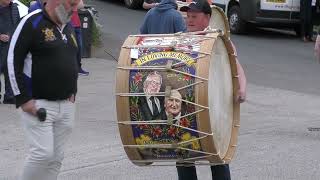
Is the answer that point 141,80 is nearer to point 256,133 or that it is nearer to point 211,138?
point 211,138

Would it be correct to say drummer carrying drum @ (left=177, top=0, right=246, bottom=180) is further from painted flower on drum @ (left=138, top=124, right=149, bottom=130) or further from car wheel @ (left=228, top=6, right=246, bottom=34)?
car wheel @ (left=228, top=6, right=246, bottom=34)

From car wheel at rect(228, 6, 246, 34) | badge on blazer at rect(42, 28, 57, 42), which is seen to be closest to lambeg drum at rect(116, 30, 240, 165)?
badge on blazer at rect(42, 28, 57, 42)

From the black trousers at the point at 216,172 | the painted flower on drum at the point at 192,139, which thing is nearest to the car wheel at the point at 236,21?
the black trousers at the point at 216,172

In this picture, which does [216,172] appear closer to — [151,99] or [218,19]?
[151,99]

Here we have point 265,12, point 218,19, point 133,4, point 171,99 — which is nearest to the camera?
point 171,99

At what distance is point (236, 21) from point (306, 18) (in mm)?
1733

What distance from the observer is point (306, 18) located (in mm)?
17969

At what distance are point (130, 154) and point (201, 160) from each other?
0.47 metres

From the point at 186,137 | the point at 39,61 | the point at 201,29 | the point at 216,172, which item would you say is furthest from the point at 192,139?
the point at 39,61

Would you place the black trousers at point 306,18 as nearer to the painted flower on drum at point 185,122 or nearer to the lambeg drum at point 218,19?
the lambeg drum at point 218,19

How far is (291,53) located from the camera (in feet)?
54.2

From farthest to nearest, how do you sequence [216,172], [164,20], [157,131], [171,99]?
1. [164,20]
2. [216,172]
3. [157,131]
4. [171,99]

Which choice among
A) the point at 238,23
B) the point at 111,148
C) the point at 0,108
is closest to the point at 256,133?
the point at 111,148

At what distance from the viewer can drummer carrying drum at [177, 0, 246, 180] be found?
5.33 meters
